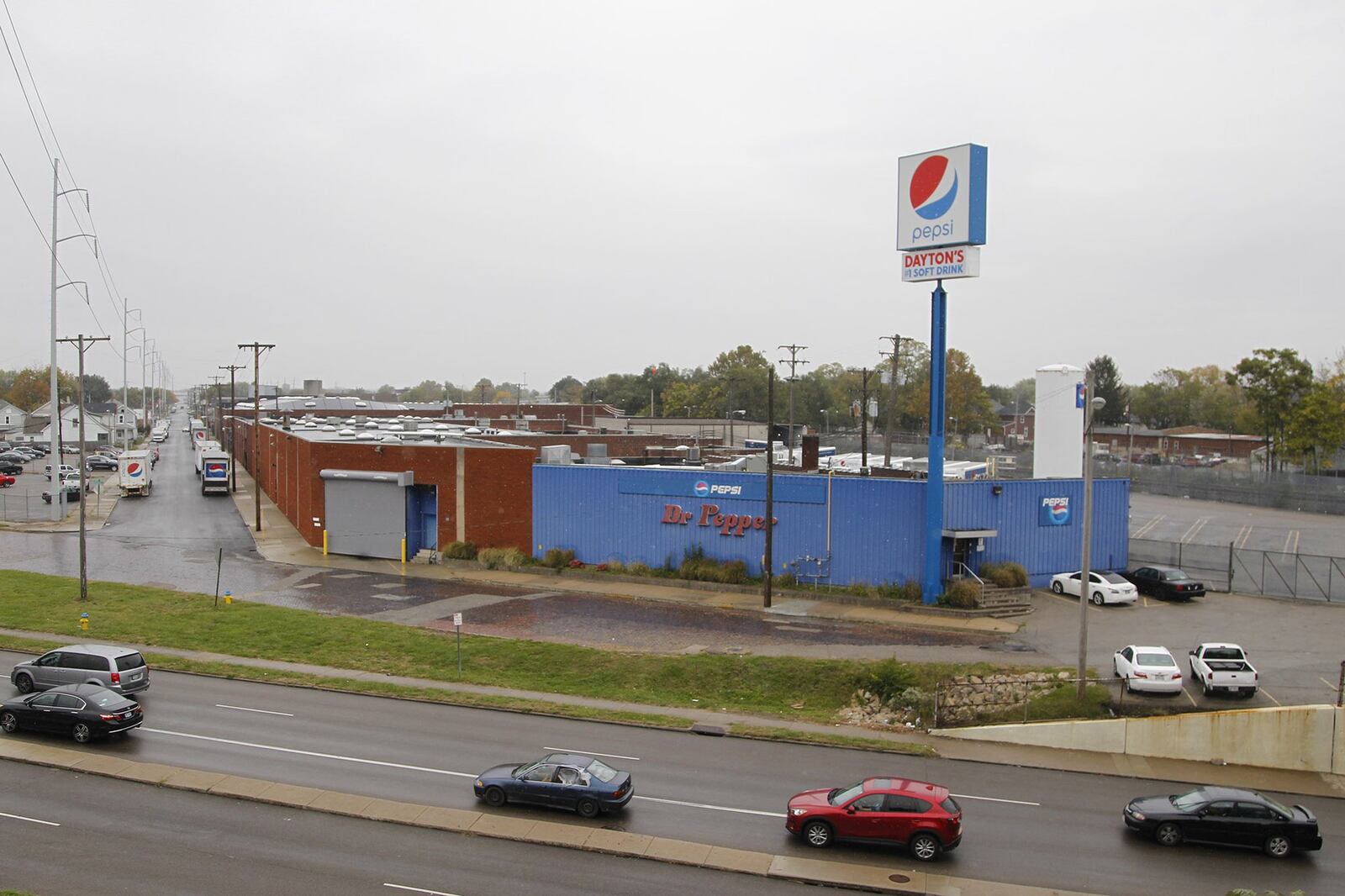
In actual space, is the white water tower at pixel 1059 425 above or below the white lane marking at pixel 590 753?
above

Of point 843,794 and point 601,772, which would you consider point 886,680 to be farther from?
point 601,772

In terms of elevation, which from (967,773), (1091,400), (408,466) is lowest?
(967,773)

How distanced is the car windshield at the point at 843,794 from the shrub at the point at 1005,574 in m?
22.0

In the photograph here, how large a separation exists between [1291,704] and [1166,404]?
150 meters

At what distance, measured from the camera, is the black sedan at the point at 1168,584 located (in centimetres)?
3709

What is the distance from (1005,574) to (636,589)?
49.5ft

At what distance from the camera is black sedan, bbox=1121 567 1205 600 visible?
37094 mm

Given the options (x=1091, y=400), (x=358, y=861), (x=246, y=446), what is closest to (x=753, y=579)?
(x=1091, y=400)

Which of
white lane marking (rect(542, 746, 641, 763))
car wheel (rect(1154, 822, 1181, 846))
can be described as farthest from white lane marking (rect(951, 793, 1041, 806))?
white lane marking (rect(542, 746, 641, 763))

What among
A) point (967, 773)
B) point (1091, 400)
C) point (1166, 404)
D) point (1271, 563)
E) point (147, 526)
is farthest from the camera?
point (1166, 404)

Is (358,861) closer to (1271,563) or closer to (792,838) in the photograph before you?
(792,838)

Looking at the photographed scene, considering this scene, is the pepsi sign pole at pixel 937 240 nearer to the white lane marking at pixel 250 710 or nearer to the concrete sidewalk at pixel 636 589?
the concrete sidewalk at pixel 636 589

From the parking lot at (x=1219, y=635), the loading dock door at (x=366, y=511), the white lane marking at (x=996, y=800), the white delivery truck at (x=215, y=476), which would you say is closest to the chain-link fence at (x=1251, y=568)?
the parking lot at (x=1219, y=635)

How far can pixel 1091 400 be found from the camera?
23.6 metres
